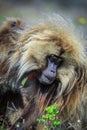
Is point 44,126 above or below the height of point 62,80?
below

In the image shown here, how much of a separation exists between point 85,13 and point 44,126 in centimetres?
1002

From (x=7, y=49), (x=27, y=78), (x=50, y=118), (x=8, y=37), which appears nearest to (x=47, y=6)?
(x=8, y=37)

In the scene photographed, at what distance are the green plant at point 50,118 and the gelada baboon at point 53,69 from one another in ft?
0.56

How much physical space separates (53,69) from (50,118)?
620 millimetres

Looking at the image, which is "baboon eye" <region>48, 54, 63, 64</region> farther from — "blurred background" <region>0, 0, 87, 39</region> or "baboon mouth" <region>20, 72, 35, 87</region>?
"blurred background" <region>0, 0, 87, 39</region>

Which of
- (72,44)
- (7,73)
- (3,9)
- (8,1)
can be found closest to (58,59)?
(72,44)

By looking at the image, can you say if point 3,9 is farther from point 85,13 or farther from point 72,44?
point 72,44

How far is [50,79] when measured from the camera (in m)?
7.00

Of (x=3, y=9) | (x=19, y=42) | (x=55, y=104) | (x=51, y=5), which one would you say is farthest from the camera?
(x=51, y=5)

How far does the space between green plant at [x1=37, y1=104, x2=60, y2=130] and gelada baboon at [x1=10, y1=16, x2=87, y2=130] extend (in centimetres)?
17

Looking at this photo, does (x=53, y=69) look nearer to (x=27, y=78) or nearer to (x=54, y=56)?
(x=54, y=56)

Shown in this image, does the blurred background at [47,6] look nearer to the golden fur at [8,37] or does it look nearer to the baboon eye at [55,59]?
the golden fur at [8,37]

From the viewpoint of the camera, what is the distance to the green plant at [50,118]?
675 centimetres

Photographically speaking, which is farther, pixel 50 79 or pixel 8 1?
pixel 8 1
